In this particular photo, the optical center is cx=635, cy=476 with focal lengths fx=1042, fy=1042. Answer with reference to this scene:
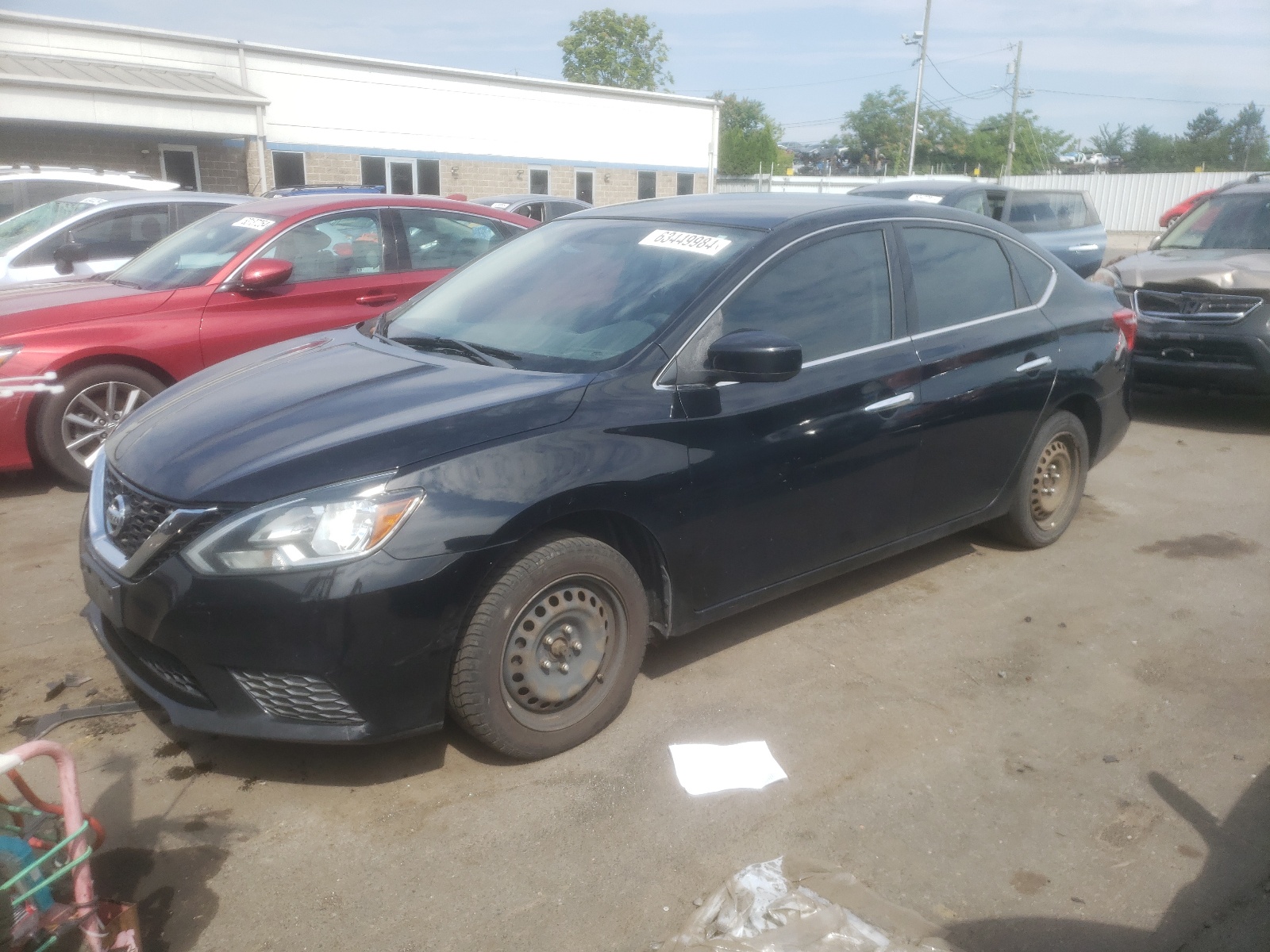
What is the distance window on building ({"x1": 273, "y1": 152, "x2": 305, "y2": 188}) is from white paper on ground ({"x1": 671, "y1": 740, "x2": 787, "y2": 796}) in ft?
76.4

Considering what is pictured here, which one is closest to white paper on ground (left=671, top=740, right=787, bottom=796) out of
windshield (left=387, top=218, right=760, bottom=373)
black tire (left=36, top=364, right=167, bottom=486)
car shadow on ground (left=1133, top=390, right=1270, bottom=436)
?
windshield (left=387, top=218, right=760, bottom=373)

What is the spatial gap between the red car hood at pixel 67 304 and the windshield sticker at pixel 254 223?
711 millimetres

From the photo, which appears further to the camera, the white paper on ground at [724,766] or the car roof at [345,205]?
the car roof at [345,205]

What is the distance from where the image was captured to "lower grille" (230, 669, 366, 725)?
2.86 meters

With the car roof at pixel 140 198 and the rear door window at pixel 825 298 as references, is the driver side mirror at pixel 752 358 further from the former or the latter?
the car roof at pixel 140 198

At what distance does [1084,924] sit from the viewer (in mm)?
2600

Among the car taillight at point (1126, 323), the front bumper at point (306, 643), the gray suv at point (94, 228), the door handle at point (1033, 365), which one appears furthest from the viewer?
the gray suv at point (94, 228)

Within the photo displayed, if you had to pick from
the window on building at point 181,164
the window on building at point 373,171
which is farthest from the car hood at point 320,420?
the window on building at point 373,171

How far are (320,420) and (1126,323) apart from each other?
4219mm

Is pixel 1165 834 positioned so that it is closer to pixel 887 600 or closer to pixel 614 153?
pixel 887 600

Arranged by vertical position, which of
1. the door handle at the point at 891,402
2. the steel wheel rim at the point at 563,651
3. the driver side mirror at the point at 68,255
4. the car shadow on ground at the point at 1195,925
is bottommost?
the car shadow on ground at the point at 1195,925

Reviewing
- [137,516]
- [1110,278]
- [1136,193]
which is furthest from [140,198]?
[1136,193]

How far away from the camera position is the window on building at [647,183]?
108 feet

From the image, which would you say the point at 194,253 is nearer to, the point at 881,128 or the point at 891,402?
the point at 891,402
